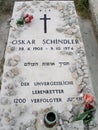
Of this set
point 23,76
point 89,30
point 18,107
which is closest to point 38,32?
point 23,76

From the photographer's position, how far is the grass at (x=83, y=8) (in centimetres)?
708

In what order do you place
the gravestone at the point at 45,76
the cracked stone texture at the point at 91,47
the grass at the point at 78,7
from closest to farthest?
the gravestone at the point at 45,76 → the cracked stone texture at the point at 91,47 → the grass at the point at 78,7

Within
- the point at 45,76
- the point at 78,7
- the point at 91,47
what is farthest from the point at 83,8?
the point at 45,76

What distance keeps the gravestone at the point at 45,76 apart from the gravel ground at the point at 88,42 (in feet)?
3.84

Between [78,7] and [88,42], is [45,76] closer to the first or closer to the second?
[88,42]

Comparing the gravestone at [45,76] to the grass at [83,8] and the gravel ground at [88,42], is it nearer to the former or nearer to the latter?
the gravel ground at [88,42]

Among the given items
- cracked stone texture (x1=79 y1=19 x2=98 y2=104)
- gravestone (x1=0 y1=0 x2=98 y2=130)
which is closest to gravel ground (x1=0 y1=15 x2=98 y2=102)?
cracked stone texture (x1=79 y1=19 x2=98 y2=104)

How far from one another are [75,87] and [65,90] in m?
0.13

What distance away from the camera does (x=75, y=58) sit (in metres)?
4.61

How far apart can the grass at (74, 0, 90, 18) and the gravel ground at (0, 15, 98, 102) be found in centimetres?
20

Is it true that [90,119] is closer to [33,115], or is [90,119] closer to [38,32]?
[33,115]

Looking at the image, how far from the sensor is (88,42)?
21.2 feet

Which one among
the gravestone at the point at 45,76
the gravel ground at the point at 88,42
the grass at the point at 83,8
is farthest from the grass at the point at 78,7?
the gravestone at the point at 45,76

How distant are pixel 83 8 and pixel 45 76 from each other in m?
3.17
